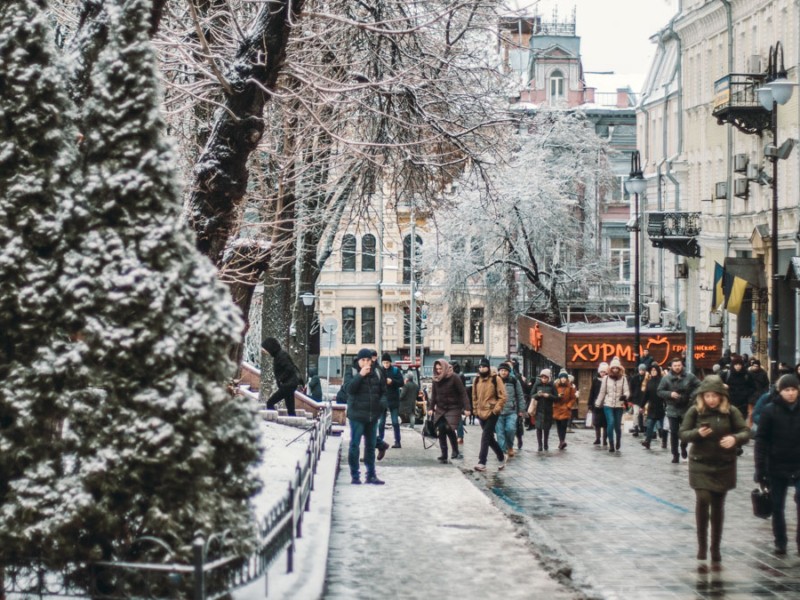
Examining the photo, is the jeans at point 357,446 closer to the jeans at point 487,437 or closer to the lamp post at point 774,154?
the jeans at point 487,437

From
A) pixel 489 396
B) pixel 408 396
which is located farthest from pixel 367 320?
pixel 489 396

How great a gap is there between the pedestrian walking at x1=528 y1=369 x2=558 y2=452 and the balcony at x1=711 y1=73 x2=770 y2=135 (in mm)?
16002

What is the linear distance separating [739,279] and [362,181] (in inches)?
711

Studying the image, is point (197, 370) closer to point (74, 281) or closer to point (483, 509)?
point (74, 281)

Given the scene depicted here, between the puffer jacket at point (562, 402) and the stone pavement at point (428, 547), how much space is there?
797 centimetres

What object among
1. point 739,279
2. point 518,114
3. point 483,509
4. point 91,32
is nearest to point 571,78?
point 739,279

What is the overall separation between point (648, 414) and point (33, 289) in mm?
18185

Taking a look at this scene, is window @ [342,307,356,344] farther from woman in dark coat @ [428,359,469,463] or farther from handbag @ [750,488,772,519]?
handbag @ [750,488,772,519]

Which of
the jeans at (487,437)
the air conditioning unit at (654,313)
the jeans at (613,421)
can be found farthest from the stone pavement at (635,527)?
→ the air conditioning unit at (654,313)

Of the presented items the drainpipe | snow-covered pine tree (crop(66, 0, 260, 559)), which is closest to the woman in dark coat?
snow-covered pine tree (crop(66, 0, 260, 559))

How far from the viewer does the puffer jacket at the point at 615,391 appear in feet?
80.4

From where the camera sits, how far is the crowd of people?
12.4 meters

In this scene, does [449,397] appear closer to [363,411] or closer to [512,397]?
[512,397]

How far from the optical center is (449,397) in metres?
21.0
